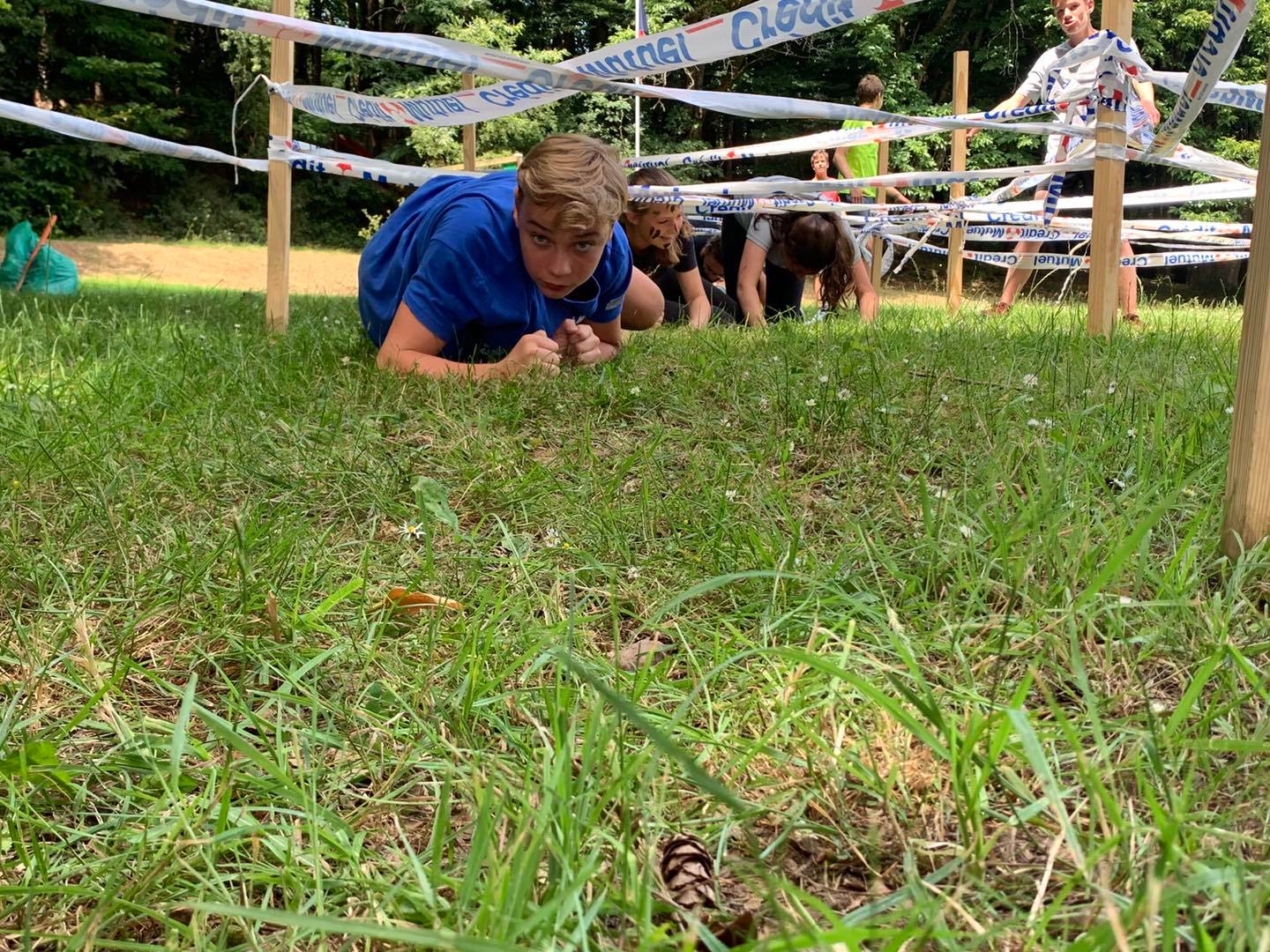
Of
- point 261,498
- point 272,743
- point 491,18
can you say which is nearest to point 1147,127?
point 261,498

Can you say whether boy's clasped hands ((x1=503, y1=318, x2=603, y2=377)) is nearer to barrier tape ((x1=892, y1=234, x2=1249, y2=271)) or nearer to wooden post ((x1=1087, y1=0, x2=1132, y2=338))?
wooden post ((x1=1087, y1=0, x2=1132, y2=338))

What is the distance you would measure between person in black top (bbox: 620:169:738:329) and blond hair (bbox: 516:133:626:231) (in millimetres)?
2214

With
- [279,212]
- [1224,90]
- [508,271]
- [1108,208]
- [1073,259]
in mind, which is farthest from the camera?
[1073,259]

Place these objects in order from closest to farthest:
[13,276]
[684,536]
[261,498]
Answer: [684,536] < [261,498] < [13,276]

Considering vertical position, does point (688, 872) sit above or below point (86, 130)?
below

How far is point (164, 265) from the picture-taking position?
14.6 m

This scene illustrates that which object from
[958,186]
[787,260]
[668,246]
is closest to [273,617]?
[668,246]

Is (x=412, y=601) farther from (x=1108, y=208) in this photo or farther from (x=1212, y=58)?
(x=1108, y=208)

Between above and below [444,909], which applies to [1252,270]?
above

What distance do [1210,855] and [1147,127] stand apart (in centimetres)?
473

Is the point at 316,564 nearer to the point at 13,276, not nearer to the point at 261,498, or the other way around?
the point at 261,498

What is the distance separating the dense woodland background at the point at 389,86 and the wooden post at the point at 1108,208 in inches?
698

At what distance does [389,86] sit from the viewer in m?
20.8

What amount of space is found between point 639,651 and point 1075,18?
624cm
